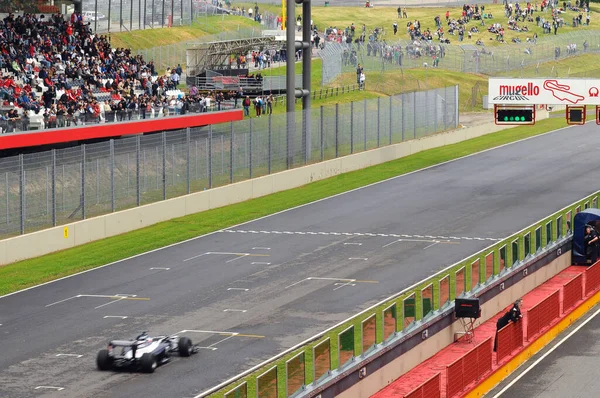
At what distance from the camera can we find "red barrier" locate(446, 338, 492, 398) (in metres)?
25.3

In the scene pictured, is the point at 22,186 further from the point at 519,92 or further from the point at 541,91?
the point at 541,91

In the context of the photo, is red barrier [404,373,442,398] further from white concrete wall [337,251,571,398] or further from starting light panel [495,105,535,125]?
starting light panel [495,105,535,125]

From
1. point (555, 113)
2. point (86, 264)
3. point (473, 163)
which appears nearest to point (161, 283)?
point (86, 264)

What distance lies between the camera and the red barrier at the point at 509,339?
95.7ft

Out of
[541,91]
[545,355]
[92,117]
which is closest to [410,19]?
[541,91]

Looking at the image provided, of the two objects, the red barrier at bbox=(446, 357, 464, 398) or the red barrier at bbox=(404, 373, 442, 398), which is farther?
the red barrier at bbox=(446, 357, 464, 398)

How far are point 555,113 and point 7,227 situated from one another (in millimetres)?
57400

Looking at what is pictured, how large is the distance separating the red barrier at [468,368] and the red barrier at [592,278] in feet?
34.5

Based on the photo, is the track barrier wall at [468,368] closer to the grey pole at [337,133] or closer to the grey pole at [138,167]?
the grey pole at [138,167]

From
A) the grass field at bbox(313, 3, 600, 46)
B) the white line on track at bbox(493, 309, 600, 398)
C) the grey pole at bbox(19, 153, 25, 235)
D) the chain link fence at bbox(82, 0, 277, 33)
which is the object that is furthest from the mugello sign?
the grass field at bbox(313, 3, 600, 46)

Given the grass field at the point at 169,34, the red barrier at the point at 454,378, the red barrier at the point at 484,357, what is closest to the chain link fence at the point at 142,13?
the grass field at the point at 169,34

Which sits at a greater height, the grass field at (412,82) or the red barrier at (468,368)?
the grass field at (412,82)

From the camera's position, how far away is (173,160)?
160 feet

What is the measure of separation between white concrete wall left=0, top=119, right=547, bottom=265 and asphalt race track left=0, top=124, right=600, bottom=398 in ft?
9.48
